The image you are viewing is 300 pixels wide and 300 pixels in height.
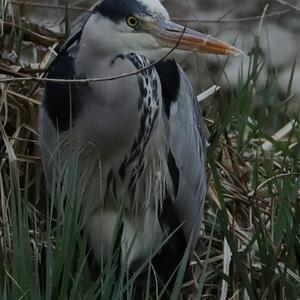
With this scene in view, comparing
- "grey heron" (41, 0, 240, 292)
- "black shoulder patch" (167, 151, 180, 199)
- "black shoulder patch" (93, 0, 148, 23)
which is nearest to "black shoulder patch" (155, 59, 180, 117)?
"grey heron" (41, 0, 240, 292)

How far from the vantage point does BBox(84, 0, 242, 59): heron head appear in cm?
280

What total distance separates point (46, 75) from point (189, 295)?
2.29 ft

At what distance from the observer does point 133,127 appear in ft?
9.98

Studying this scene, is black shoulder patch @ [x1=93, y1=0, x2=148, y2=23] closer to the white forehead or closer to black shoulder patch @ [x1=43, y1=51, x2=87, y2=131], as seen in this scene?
the white forehead

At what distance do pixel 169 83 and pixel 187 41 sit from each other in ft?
1.18

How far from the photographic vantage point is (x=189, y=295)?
10.9ft

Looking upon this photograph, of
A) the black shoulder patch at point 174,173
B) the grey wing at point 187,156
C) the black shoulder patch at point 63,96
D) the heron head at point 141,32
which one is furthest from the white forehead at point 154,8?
the black shoulder patch at point 174,173

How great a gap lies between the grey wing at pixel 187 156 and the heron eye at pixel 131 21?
43 centimetres

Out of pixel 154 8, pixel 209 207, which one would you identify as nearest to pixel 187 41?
pixel 154 8

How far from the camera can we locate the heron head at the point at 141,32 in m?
2.80

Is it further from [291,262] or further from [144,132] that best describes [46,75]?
[291,262]

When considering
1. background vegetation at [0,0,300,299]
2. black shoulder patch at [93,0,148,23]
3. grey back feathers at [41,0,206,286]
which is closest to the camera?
background vegetation at [0,0,300,299]

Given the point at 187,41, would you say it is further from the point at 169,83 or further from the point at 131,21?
the point at 169,83

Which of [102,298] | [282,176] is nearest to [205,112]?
[282,176]
